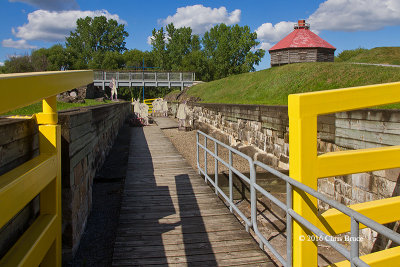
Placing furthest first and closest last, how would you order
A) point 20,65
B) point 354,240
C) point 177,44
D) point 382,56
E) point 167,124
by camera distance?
point 177,44 → point 20,65 → point 382,56 → point 167,124 → point 354,240

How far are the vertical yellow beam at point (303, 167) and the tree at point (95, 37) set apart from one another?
302ft

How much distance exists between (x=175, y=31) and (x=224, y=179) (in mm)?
78388

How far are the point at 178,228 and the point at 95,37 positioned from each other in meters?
95.9

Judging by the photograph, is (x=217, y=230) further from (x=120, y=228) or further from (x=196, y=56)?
(x=196, y=56)

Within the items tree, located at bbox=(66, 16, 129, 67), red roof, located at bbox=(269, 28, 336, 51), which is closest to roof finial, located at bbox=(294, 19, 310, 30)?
red roof, located at bbox=(269, 28, 336, 51)

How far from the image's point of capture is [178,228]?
414 cm

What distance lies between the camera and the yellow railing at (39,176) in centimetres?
159

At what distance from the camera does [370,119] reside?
14.8 ft

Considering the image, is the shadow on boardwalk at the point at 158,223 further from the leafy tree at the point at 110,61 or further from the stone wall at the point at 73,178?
the leafy tree at the point at 110,61

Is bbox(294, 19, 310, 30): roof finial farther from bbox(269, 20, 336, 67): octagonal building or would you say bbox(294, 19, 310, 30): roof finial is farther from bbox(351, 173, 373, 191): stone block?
bbox(351, 173, 373, 191): stone block

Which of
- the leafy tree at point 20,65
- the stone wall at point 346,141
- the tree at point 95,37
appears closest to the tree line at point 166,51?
the tree at point 95,37

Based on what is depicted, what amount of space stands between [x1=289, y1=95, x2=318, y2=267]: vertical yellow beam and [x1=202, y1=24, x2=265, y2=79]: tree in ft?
202

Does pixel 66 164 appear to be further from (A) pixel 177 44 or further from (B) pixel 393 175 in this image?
(A) pixel 177 44

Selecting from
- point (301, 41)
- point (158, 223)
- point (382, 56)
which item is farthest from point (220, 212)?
point (301, 41)
